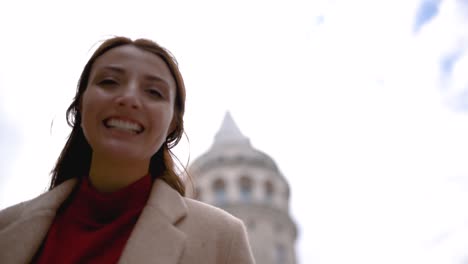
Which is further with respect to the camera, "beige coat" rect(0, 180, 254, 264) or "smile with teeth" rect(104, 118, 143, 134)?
"smile with teeth" rect(104, 118, 143, 134)

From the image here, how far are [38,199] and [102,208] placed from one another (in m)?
0.56

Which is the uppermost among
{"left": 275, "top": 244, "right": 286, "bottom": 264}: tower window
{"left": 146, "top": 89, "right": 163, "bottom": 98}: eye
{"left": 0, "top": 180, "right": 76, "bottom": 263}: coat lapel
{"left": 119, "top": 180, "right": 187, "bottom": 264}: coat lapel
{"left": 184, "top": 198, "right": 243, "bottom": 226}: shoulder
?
{"left": 146, "top": 89, "right": 163, "bottom": 98}: eye

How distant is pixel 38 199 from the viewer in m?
3.21

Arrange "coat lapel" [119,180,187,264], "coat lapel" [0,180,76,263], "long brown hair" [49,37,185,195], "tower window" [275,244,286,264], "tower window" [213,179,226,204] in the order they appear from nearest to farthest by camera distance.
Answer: "coat lapel" [119,180,187,264]
"coat lapel" [0,180,76,263]
"long brown hair" [49,37,185,195]
"tower window" [275,244,286,264]
"tower window" [213,179,226,204]

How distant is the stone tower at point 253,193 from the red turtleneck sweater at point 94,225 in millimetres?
28449

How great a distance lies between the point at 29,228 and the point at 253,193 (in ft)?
101

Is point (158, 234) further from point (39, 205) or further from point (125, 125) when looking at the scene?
point (39, 205)

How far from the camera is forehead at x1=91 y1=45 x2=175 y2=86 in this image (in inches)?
118

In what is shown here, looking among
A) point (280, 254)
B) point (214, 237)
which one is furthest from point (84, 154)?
point (280, 254)

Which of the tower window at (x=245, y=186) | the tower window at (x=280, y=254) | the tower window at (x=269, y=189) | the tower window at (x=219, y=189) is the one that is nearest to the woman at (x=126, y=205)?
the tower window at (x=280, y=254)

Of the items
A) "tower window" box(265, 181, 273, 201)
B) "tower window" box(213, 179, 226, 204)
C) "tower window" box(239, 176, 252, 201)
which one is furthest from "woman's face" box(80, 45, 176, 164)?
"tower window" box(265, 181, 273, 201)

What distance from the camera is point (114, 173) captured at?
298 centimetres

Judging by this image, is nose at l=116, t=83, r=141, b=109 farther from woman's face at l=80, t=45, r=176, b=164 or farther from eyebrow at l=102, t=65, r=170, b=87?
eyebrow at l=102, t=65, r=170, b=87

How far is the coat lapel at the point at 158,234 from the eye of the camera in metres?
2.63
